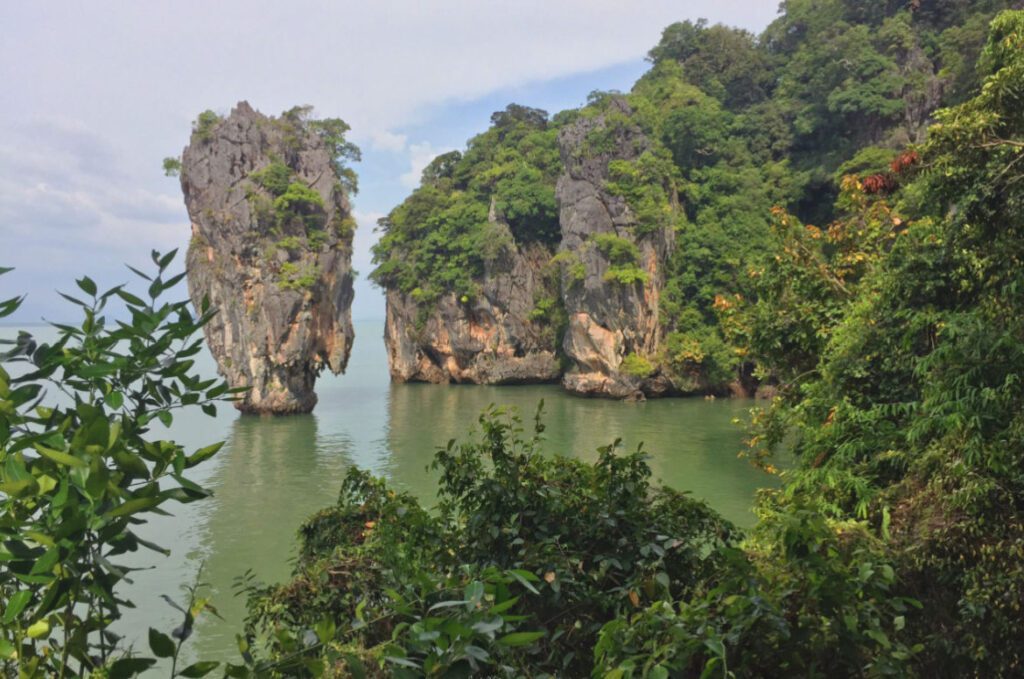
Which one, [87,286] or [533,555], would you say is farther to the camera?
[533,555]

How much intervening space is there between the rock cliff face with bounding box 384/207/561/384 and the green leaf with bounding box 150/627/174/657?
25386 millimetres

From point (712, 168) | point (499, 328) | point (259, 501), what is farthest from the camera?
point (499, 328)

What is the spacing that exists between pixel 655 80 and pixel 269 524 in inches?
1020

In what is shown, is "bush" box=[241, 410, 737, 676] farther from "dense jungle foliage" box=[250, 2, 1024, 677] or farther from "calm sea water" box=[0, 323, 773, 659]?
"calm sea water" box=[0, 323, 773, 659]

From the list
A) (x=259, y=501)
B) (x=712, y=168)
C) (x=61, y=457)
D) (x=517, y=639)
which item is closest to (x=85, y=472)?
(x=61, y=457)

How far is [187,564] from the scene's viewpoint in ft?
28.5

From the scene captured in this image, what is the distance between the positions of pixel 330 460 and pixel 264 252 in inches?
325

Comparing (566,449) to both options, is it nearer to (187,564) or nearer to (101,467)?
(187,564)

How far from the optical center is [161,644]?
91cm

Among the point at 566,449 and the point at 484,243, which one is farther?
the point at 484,243

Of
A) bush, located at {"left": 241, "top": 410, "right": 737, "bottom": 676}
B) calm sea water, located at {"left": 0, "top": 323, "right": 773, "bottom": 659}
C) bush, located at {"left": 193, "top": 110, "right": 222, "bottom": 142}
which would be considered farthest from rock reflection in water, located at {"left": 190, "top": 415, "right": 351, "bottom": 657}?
bush, located at {"left": 193, "top": 110, "right": 222, "bottom": 142}

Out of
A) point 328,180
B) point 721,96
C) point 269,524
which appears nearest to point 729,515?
point 269,524

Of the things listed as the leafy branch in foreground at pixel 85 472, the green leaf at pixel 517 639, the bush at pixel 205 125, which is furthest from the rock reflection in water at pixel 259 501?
the bush at pixel 205 125

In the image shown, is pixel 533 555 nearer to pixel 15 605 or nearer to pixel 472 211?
pixel 15 605
